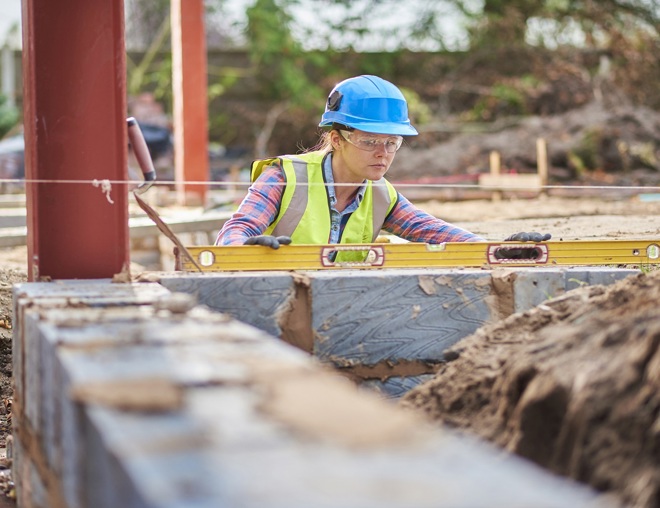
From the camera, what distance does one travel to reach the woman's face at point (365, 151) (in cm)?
537

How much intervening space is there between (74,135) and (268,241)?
0.92m

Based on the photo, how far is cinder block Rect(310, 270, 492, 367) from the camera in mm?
4547

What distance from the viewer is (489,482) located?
1729mm

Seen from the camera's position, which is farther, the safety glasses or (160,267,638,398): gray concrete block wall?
A: the safety glasses

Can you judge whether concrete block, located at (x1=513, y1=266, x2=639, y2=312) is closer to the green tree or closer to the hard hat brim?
the hard hat brim

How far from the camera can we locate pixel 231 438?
6.25 ft

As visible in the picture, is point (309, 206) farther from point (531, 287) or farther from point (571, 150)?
point (571, 150)

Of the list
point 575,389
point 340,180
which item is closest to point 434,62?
point 340,180

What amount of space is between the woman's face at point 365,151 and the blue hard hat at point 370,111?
65 mm

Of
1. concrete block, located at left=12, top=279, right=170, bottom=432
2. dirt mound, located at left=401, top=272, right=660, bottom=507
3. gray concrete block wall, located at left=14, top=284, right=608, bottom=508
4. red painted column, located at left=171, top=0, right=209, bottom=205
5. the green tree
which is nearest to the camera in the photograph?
gray concrete block wall, located at left=14, top=284, right=608, bottom=508

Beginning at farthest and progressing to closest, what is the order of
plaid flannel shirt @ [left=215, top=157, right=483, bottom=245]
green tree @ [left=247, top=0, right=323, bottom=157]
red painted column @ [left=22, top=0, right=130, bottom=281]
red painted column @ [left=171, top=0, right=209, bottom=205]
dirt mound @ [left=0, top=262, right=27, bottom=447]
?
green tree @ [left=247, top=0, right=323, bottom=157]
red painted column @ [left=171, top=0, right=209, bottom=205]
dirt mound @ [left=0, top=262, right=27, bottom=447]
plaid flannel shirt @ [left=215, top=157, right=483, bottom=245]
red painted column @ [left=22, top=0, right=130, bottom=281]

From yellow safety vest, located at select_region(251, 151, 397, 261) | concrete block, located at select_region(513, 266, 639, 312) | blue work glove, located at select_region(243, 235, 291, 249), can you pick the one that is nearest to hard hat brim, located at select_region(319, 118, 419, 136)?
yellow safety vest, located at select_region(251, 151, 397, 261)

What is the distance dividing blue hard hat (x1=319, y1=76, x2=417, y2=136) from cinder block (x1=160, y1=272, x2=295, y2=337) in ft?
3.63

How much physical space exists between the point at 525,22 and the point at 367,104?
16.2 metres
